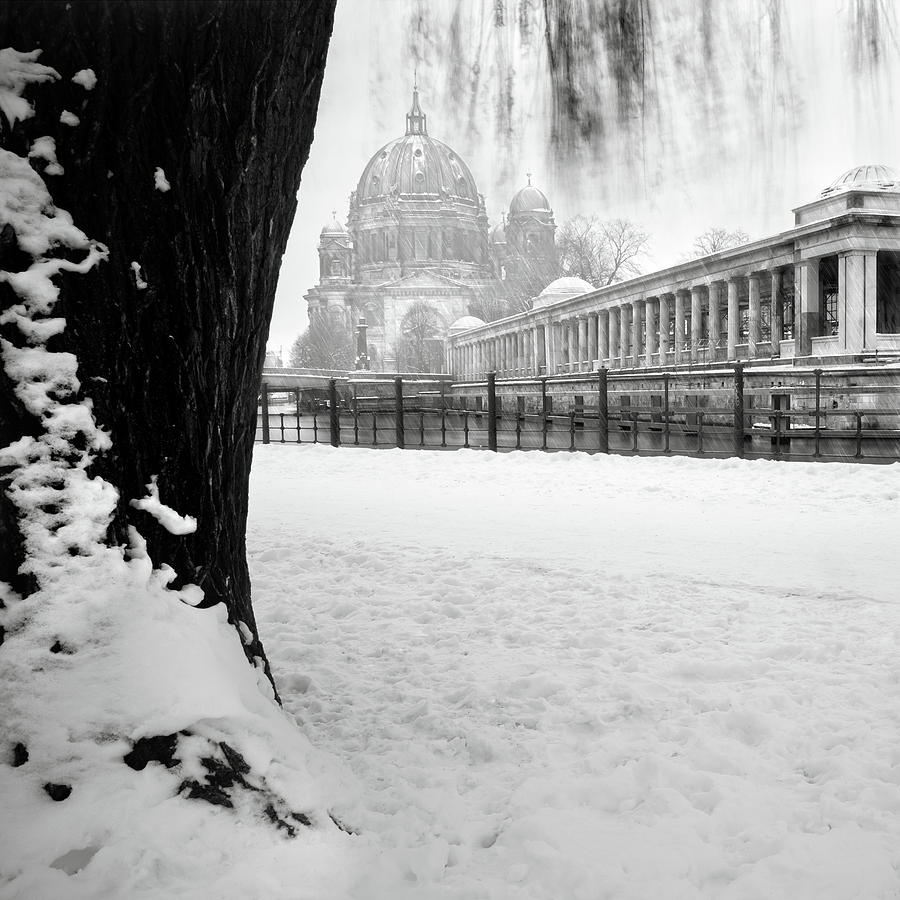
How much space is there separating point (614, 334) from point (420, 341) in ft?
96.6

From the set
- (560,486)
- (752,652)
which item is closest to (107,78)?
(752,652)

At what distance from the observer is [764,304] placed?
121ft

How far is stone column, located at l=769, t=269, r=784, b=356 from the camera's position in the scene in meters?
31.8

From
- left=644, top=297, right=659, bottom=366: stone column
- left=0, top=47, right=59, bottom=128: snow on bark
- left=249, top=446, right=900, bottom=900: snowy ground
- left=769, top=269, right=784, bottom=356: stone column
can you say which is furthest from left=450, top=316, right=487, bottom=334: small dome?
left=0, top=47, right=59, bottom=128: snow on bark

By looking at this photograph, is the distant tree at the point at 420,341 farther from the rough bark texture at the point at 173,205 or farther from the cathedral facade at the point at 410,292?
the rough bark texture at the point at 173,205

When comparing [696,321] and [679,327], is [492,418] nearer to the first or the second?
[696,321]

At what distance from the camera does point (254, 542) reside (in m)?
7.30

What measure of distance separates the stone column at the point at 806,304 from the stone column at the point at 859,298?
1939mm

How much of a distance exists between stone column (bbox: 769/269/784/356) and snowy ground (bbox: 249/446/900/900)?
26242 mm

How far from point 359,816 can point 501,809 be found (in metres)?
0.48

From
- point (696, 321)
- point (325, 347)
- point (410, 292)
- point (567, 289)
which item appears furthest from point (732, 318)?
point (325, 347)

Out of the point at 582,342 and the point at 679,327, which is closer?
the point at 679,327

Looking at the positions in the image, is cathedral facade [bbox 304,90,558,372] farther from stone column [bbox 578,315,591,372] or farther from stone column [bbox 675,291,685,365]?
stone column [bbox 675,291,685,365]

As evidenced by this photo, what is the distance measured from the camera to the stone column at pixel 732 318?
112 feet
